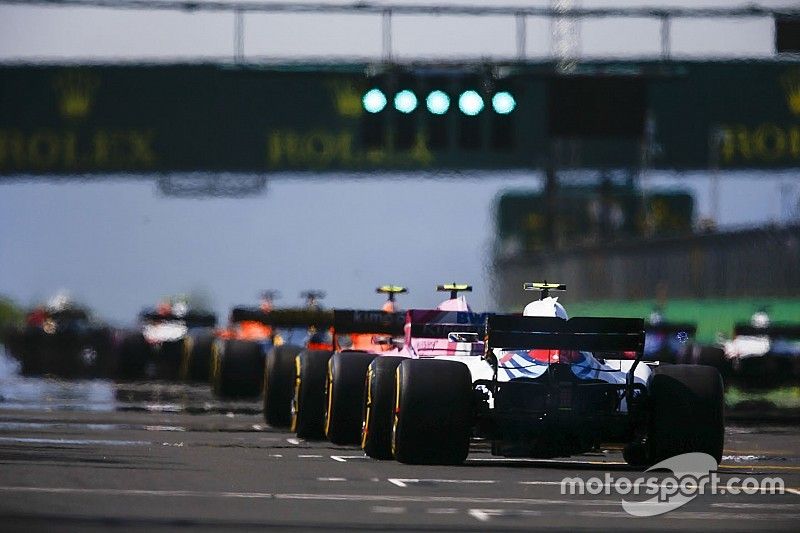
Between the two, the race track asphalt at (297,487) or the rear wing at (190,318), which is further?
the rear wing at (190,318)

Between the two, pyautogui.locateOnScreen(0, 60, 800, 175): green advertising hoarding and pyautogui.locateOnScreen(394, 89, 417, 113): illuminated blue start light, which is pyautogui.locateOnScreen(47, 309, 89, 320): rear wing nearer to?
pyautogui.locateOnScreen(0, 60, 800, 175): green advertising hoarding

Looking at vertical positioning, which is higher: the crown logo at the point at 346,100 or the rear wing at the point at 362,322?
the crown logo at the point at 346,100

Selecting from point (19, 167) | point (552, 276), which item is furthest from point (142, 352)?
point (552, 276)

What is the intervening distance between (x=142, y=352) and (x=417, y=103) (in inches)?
485

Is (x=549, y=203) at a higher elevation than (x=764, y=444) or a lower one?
higher

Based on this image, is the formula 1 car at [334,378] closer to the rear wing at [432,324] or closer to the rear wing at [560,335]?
the rear wing at [432,324]

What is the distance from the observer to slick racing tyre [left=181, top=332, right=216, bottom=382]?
1593 inches

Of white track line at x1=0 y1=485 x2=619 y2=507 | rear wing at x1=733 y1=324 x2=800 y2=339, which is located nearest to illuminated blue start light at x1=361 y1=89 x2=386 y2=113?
rear wing at x1=733 y1=324 x2=800 y2=339

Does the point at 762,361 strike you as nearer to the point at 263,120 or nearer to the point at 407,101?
the point at 407,101

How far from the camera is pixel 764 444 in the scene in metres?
23.8

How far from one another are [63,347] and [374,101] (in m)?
19.3

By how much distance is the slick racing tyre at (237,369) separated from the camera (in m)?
33.5

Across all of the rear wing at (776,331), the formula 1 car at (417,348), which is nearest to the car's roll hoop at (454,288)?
the formula 1 car at (417,348)

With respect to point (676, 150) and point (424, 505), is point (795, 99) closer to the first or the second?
point (676, 150)
